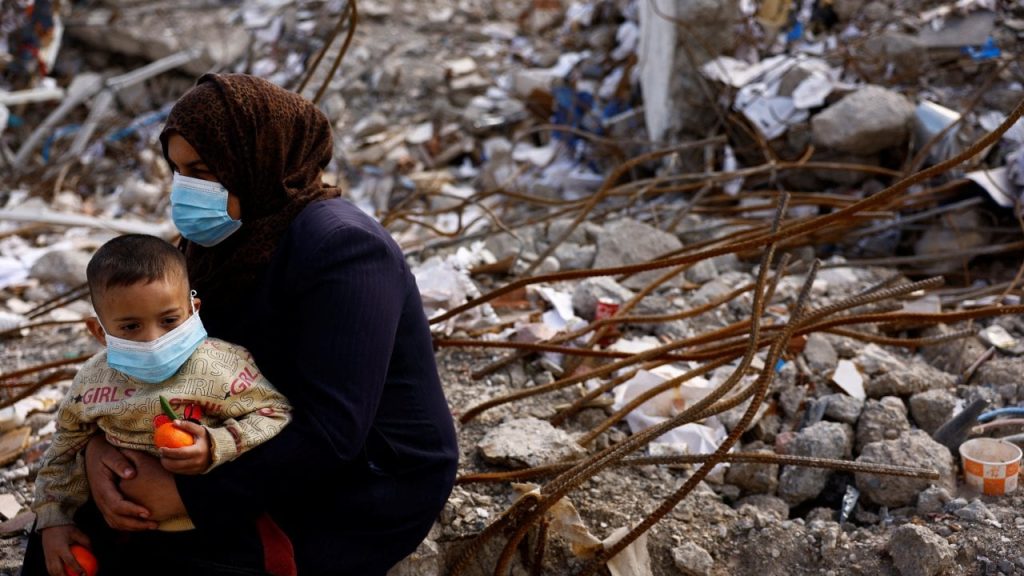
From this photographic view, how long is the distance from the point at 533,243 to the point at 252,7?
6.06m

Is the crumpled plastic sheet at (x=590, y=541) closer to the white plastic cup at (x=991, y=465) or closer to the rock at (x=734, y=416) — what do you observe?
the rock at (x=734, y=416)

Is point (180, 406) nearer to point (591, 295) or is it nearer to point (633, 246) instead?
point (591, 295)

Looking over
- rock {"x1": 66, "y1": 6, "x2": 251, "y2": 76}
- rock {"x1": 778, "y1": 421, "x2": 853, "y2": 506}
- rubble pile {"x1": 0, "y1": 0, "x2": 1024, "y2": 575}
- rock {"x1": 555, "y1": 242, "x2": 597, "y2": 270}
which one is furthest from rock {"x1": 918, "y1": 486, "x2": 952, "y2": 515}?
rock {"x1": 66, "y1": 6, "x2": 251, "y2": 76}

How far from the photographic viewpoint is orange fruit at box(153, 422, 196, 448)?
5.40 feet

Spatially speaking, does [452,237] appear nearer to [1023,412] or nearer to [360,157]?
[1023,412]

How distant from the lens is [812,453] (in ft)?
9.03

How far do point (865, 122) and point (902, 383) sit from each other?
212 cm

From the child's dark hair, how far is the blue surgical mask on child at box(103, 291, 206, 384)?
10cm

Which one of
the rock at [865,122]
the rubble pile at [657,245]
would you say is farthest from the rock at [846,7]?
the rock at [865,122]

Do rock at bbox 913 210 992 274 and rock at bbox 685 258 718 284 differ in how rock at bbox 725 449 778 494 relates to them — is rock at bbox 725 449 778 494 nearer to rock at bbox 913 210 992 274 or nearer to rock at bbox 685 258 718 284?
rock at bbox 685 258 718 284

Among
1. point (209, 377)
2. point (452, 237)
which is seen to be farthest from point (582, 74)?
point (209, 377)

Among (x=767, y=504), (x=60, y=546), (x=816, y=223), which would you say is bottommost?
(x=767, y=504)

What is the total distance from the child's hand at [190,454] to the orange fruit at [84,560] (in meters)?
0.34

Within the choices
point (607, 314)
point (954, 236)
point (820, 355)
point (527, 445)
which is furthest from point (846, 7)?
point (527, 445)
